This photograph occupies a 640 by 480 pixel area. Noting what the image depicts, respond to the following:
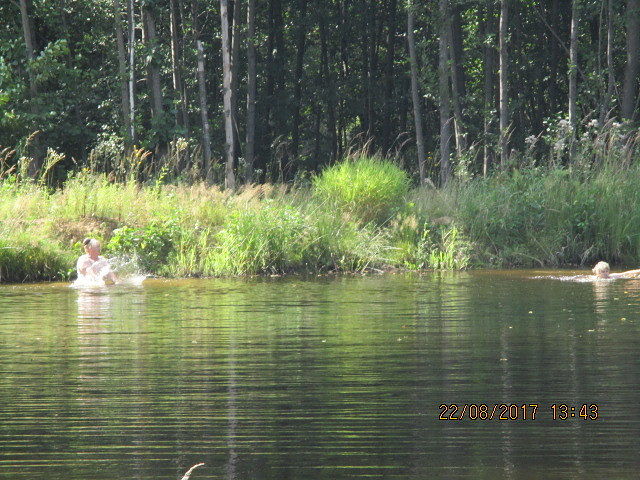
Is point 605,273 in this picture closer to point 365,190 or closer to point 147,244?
point 365,190

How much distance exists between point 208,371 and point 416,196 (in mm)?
13199

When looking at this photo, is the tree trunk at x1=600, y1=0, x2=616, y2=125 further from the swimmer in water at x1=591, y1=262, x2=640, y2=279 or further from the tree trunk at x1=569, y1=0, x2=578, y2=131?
the swimmer in water at x1=591, y1=262, x2=640, y2=279

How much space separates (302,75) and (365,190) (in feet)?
76.5

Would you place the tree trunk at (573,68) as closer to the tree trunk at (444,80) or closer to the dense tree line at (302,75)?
the dense tree line at (302,75)

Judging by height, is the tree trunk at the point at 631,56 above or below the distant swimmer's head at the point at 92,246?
above

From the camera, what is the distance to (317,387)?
7.41 metres

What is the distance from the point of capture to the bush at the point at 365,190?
20.3 metres

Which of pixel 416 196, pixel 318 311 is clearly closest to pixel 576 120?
pixel 416 196

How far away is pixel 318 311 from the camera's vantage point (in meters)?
12.2

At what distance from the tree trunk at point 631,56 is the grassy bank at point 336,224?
9856mm

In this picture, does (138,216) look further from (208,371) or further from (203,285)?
(208,371)

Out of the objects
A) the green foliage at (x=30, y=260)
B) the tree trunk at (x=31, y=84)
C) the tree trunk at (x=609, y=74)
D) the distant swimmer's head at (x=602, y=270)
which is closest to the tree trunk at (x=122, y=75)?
the tree trunk at (x=31, y=84)

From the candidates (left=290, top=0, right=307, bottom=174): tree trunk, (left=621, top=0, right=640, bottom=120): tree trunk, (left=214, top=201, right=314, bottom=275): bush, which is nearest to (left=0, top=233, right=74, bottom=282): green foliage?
(left=214, top=201, right=314, bottom=275): bush
